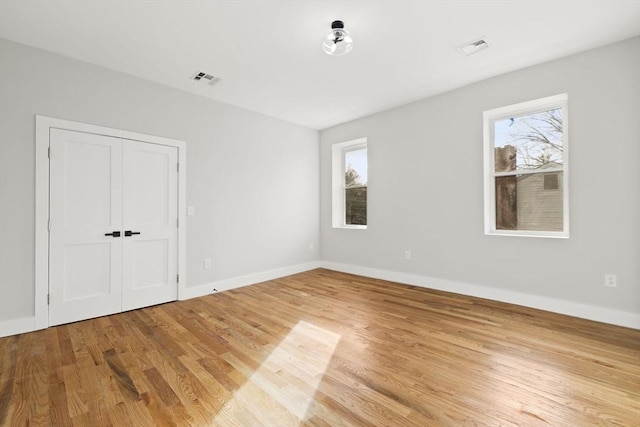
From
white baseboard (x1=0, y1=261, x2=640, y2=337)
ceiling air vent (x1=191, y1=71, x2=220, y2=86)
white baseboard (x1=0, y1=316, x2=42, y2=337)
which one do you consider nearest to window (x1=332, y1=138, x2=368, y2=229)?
white baseboard (x1=0, y1=261, x2=640, y2=337)

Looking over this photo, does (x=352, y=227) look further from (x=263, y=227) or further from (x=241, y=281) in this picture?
(x=241, y=281)

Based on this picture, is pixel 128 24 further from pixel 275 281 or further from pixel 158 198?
pixel 275 281

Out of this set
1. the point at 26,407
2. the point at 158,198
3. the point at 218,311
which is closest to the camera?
the point at 26,407

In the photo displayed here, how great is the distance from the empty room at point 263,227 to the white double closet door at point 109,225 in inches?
0.9

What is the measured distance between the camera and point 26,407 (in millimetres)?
1678

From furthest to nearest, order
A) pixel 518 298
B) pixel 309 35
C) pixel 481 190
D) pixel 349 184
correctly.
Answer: pixel 349 184 → pixel 481 190 → pixel 518 298 → pixel 309 35

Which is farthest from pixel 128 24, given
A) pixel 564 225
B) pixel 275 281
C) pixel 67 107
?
pixel 564 225

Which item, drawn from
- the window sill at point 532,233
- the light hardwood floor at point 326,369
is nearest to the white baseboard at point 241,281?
the light hardwood floor at point 326,369

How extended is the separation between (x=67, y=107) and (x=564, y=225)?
551cm

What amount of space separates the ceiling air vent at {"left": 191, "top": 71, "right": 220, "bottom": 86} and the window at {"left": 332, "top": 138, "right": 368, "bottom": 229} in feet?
8.40

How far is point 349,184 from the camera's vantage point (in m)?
5.57

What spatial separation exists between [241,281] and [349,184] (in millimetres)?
2669

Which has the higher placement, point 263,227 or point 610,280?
point 263,227

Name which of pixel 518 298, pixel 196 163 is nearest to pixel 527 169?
pixel 518 298
